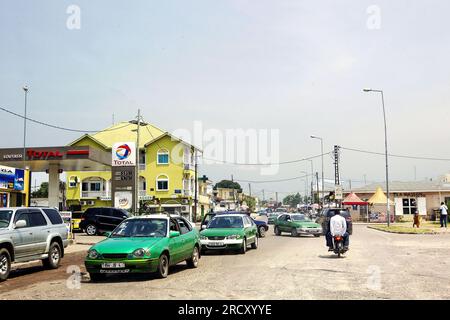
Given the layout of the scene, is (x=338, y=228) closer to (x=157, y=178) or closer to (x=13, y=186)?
(x=13, y=186)

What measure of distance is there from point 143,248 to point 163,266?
812mm

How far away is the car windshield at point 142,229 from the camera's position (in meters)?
12.7

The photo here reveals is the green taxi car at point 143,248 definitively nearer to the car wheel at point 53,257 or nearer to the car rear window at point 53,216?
the car wheel at point 53,257

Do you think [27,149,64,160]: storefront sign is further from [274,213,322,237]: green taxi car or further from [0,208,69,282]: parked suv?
[0,208,69,282]: parked suv

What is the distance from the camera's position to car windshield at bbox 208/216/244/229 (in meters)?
19.4

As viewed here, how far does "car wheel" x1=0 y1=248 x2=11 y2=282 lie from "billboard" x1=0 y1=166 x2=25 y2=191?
2501cm

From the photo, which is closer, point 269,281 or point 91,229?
point 269,281

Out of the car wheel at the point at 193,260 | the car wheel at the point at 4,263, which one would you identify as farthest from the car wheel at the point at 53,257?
the car wheel at the point at 193,260

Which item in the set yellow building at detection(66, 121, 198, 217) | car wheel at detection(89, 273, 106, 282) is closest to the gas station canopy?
car wheel at detection(89, 273, 106, 282)

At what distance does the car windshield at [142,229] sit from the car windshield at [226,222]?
643cm

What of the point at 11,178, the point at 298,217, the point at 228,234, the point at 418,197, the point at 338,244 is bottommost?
the point at 338,244

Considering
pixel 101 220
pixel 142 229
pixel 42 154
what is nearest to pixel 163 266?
pixel 142 229

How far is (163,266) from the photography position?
11922 mm
